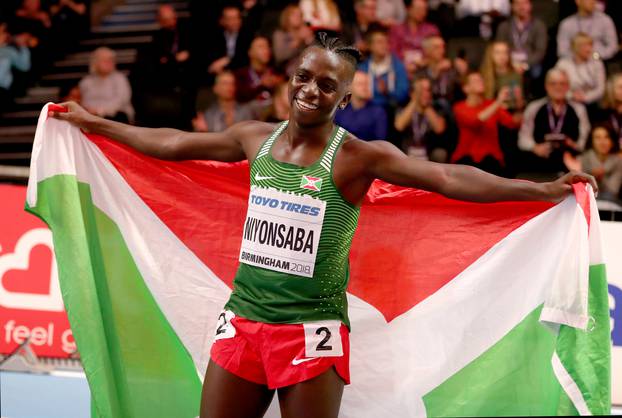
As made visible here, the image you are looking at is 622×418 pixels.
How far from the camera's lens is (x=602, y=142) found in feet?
31.8

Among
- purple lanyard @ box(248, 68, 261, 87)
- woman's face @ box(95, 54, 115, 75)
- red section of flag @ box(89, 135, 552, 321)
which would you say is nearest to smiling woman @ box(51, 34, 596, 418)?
red section of flag @ box(89, 135, 552, 321)

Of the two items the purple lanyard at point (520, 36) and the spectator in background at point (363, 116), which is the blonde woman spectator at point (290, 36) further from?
the purple lanyard at point (520, 36)

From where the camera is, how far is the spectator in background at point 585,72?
33.4ft

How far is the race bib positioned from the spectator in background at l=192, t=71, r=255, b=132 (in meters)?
6.13

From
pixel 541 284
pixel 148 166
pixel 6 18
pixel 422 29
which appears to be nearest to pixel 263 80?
pixel 422 29

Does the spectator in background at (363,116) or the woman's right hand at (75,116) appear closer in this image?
the woman's right hand at (75,116)

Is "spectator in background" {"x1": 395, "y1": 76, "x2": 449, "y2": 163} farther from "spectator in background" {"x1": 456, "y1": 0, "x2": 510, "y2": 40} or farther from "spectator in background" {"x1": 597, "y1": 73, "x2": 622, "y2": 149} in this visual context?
"spectator in background" {"x1": 597, "y1": 73, "x2": 622, "y2": 149}

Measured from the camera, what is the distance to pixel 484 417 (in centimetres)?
487

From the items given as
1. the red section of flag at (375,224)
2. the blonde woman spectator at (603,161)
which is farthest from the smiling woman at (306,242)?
the blonde woman spectator at (603,161)

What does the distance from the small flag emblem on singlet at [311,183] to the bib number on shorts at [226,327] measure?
0.63m

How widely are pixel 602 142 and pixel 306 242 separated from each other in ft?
20.6

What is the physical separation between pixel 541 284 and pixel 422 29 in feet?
21.2

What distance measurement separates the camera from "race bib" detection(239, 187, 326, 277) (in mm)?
4148

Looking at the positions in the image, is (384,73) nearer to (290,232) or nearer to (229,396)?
(290,232)
